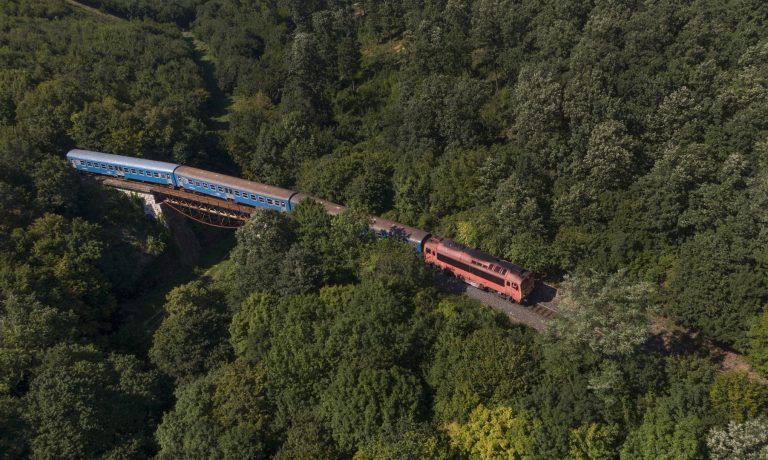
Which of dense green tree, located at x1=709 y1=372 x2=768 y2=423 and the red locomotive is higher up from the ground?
dense green tree, located at x1=709 y1=372 x2=768 y2=423

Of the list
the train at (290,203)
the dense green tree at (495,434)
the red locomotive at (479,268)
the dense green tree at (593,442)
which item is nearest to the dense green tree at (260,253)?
the train at (290,203)

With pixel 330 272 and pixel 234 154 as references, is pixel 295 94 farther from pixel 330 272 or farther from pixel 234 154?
pixel 330 272

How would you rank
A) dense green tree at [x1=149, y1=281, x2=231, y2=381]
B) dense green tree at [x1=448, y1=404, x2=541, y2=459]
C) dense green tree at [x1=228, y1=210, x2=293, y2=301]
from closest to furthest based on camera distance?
1. dense green tree at [x1=448, y1=404, x2=541, y2=459]
2. dense green tree at [x1=149, y1=281, x2=231, y2=381]
3. dense green tree at [x1=228, y1=210, x2=293, y2=301]

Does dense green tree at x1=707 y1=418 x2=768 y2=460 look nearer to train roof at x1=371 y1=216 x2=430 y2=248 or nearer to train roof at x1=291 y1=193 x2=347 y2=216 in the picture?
train roof at x1=371 y1=216 x2=430 y2=248

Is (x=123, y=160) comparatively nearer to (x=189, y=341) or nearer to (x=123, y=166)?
(x=123, y=166)

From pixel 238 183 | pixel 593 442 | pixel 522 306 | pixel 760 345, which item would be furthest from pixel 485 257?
pixel 238 183

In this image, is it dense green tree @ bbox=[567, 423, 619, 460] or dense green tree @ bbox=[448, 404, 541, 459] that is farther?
dense green tree @ bbox=[448, 404, 541, 459]

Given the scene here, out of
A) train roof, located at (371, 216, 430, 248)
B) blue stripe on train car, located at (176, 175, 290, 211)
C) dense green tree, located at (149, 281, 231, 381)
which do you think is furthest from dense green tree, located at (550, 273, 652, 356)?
blue stripe on train car, located at (176, 175, 290, 211)
